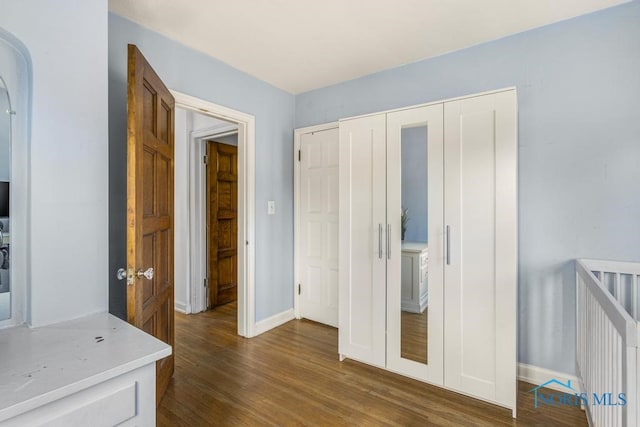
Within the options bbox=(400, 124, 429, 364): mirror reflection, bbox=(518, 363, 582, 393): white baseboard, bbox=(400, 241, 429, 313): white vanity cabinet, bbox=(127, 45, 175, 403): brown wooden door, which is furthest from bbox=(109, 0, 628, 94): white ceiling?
bbox=(518, 363, 582, 393): white baseboard

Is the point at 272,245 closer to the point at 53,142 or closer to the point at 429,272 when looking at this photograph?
the point at 429,272

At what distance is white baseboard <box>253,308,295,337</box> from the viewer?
304 centimetres

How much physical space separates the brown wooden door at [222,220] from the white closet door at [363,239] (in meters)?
1.98

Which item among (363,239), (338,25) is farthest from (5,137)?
(363,239)

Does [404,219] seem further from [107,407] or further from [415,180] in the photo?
[107,407]

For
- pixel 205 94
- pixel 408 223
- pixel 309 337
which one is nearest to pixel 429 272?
pixel 408 223

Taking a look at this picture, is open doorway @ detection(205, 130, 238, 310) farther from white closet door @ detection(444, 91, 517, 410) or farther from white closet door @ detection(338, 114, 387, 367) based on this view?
white closet door @ detection(444, 91, 517, 410)

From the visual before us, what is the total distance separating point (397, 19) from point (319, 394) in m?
2.59

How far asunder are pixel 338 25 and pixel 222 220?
2.70 meters

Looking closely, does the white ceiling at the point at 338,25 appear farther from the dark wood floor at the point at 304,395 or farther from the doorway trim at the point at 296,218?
the dark wood floor at the point at 304,395

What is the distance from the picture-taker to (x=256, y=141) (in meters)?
3.05

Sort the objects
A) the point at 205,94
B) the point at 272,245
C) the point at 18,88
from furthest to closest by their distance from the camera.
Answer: the point at 272,245
the point at 205,94
the point at 18,88

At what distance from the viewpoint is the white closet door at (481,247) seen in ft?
6.06

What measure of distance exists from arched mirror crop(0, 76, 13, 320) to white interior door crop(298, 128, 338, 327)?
7.89 feet
